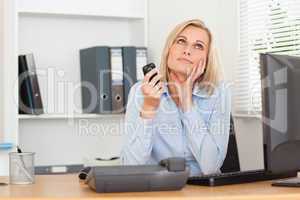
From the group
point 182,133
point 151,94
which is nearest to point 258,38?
point 182,133

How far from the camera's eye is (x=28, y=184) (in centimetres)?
171

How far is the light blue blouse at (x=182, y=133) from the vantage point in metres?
2.11

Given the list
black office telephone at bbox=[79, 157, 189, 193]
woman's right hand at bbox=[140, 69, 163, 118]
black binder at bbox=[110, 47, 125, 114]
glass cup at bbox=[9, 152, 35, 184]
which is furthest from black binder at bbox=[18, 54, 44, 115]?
black office telephone at bbox=[79, 157, 189, 193]

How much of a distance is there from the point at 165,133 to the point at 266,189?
28.7 inches

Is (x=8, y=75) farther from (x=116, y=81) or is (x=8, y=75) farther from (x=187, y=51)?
(x=187, y=51)

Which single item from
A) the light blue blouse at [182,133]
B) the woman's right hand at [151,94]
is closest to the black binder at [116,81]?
the light blue blouse at [182,133]

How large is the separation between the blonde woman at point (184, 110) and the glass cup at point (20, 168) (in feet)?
1.54

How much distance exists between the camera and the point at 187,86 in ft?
7.20

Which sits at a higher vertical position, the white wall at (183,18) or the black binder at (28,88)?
the white wall at (183,18)

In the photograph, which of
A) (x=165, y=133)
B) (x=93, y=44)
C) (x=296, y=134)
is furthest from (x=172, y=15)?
(x=296, y=134)

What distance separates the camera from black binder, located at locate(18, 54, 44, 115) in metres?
3.00

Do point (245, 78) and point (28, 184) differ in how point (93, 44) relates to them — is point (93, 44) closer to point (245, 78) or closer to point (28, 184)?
point (245, 78)

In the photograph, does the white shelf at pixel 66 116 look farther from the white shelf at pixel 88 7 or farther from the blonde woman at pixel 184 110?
the blonde woman at pixel 184 110

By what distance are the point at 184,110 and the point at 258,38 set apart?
1034 millimetres
